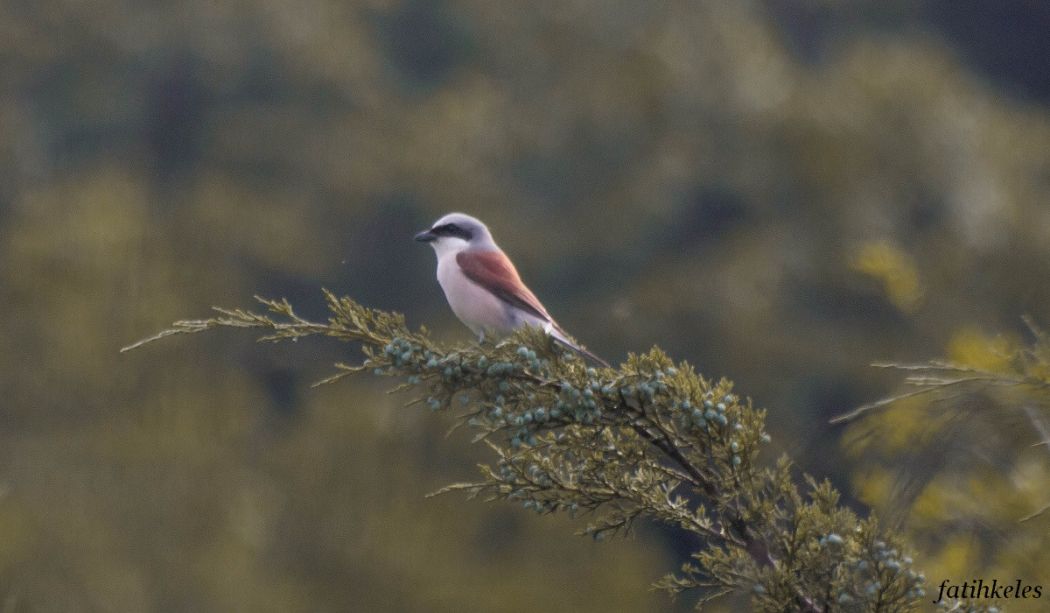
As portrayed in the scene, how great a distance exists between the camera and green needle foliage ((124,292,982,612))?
263 centimetres

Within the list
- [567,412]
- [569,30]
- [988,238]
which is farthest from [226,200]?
[567,412]

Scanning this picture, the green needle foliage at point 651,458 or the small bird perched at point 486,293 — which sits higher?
the small bird perched at point 486,293

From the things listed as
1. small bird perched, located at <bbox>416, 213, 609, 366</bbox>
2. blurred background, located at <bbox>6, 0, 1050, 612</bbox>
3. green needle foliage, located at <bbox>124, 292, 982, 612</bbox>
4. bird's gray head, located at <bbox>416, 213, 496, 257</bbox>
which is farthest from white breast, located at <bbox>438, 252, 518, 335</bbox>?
blurred background, located at <bbox>6, 0, 1050, 612</bbox>

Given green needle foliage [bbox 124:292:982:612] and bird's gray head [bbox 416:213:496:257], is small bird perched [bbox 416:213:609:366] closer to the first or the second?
bird's gray head [bbox 416:213:496:257]

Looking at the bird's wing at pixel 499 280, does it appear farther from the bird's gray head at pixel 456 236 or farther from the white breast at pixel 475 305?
the bird's gray head at pixel 456 236

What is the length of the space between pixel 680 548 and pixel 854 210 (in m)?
6.26

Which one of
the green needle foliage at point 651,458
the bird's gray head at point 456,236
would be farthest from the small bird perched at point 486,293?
the green needle foliage at point 651,458

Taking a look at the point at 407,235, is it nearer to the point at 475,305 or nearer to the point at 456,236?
the point at 456,236

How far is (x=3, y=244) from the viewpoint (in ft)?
46.0

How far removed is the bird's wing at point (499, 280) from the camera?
479 cm

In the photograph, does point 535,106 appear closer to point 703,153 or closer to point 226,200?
point 703,153

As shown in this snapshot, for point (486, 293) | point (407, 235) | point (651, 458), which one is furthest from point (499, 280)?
point (407, 235)

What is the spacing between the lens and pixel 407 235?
53.5 ft

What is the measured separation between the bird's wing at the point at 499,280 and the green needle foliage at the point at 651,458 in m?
1.72
